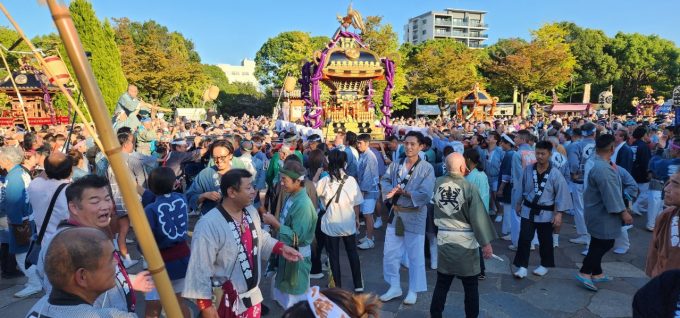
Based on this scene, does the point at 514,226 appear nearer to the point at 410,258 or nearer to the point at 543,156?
the point at 543,156

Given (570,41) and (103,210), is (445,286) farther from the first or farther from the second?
(570,41)

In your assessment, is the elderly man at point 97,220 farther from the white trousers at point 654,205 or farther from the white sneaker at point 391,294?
the white trousers at point 654,205

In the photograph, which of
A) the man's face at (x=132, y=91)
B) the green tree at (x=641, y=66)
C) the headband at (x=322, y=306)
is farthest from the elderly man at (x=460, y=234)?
the green tree at (x=641, y=66)

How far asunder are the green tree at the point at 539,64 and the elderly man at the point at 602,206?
3520 cm

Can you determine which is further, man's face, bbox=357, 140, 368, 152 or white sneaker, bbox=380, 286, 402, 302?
man's face, bbox=357, 140, 368, 152

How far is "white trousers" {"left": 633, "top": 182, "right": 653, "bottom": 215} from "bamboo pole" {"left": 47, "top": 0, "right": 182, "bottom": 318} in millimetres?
9076

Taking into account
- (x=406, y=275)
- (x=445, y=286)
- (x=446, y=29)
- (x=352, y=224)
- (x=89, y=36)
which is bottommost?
(x=406, y=275)

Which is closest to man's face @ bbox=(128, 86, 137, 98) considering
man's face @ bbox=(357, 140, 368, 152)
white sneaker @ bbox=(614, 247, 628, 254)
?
man's face @ bbox=(357, 140, 368, 152)

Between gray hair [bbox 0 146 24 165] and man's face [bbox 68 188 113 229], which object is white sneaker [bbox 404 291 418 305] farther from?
gray hair [bbox 0 146 24 165]

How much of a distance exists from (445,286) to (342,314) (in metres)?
2.73

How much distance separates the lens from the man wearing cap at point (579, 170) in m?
6.53

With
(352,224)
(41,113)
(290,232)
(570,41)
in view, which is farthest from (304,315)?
(570,41)

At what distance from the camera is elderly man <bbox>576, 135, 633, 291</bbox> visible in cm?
442

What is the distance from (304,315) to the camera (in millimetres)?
1340
